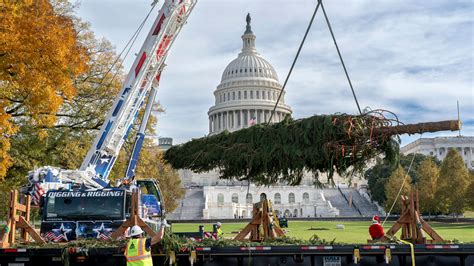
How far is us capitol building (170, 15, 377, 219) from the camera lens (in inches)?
4370

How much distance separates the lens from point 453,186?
→ 6122 centimetres

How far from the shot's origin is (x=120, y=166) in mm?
25844

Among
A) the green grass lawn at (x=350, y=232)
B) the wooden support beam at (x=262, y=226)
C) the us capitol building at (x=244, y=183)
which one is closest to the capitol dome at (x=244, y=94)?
the us capitol building at (x=244, y=183)

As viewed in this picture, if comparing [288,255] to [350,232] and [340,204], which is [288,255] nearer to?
[350,232]

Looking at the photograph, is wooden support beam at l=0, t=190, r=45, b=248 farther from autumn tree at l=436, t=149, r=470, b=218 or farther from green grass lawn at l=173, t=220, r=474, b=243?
autumn tree at l=436, t=149, r=470, b=218

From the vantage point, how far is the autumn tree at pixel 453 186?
60312 millimetres

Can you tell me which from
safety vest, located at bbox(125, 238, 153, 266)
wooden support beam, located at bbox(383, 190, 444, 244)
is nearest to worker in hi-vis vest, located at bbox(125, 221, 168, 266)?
safety vest, located at bbox(125, 238, 153, 266)

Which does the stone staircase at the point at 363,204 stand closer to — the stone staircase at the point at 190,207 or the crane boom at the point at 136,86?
the stone staircase at the point at 190,207

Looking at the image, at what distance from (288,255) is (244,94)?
483ft

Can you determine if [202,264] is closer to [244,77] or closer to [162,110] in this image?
[162,110]

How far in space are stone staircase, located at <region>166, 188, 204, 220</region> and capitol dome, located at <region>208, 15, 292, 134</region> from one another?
29.1 metres

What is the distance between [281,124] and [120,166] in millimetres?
14662

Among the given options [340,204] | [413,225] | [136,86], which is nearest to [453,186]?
[340,204]

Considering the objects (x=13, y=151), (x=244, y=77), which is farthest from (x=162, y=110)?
(x=244, y=77)
